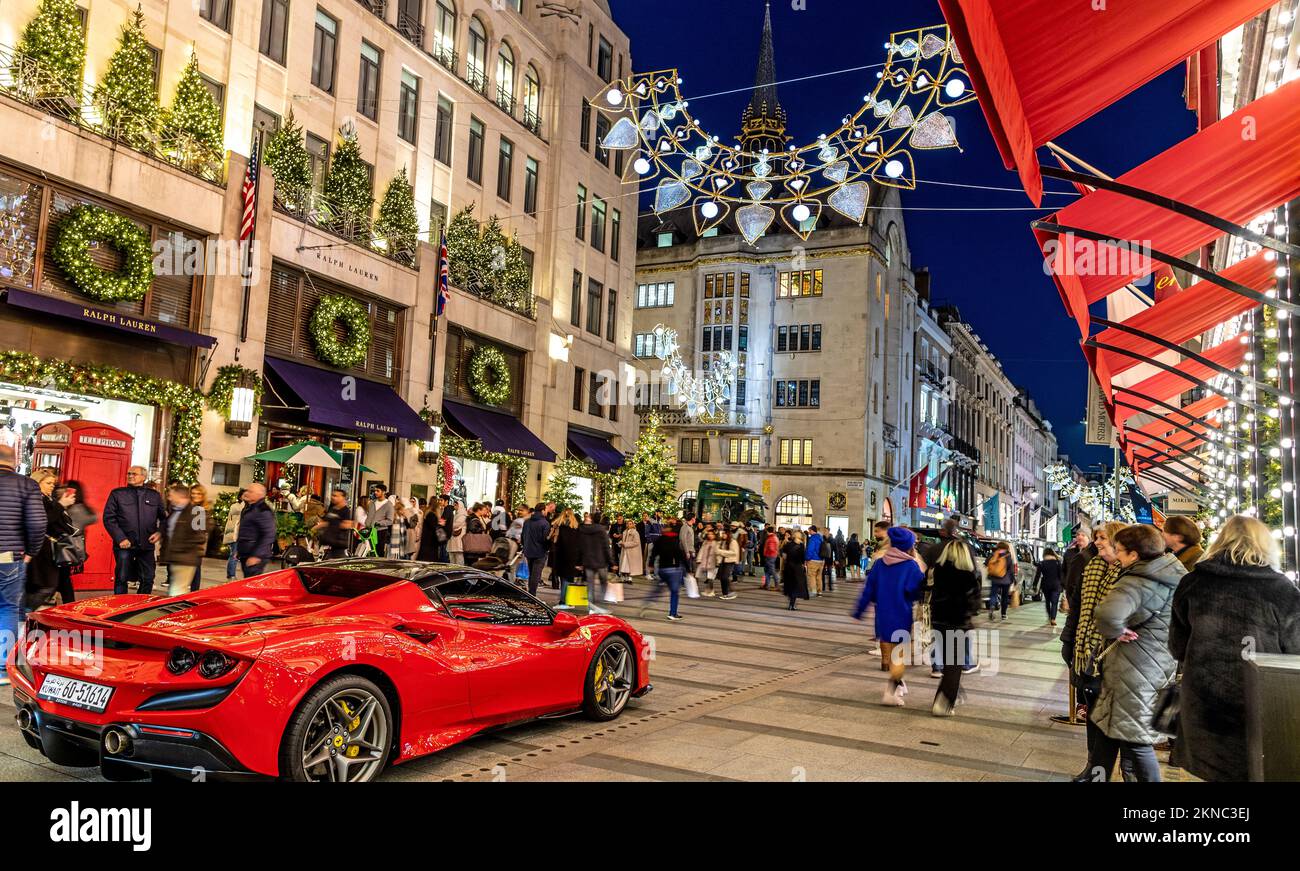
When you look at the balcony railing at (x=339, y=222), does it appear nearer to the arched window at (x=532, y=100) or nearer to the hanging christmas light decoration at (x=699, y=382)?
the arched window at (x=532, y=100)

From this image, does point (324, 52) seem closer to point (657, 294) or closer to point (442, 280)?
point (442, 280)

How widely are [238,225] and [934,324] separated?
5629 cm

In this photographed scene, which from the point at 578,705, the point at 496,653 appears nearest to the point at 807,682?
the point at 578,705

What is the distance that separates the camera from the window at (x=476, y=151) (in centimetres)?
2905

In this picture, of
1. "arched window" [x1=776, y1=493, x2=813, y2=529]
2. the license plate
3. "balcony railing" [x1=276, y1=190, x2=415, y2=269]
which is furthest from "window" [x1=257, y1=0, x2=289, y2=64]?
"arched window" [x1=776, y1=493, x2=813, y2=529]

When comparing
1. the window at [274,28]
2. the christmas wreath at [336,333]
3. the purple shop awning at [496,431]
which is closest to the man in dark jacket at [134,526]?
the christmas wreath at [336,333]

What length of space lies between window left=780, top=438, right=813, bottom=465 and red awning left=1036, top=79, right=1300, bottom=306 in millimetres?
43438

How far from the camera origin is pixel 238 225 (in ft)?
64.6

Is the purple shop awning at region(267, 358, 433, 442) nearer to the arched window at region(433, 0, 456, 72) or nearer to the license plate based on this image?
the arched window at region(433, 0, 456, 72)

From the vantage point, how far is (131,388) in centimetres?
1745

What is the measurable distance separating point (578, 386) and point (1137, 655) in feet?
96.5

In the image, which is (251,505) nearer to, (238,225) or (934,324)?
(238,225)

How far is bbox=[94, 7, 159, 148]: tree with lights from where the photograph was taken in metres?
17.4

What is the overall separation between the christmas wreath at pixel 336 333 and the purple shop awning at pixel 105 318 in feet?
11.9
